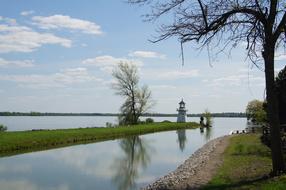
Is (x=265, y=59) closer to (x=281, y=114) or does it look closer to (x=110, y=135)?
(x=281, y=114)

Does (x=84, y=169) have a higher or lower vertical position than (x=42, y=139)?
lower

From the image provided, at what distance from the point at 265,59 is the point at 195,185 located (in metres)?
4.60

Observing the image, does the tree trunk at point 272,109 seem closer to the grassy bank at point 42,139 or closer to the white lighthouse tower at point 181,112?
the grassy bank at point 42,139

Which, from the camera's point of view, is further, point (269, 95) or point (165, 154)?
point (165, 154)

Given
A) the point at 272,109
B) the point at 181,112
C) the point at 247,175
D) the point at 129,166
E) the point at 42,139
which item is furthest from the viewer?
the point at 181,112

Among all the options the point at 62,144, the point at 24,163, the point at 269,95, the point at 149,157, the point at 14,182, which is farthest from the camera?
the point at 62,144

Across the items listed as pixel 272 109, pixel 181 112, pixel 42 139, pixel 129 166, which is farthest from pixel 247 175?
pixel 181 112

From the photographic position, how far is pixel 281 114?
3278cm

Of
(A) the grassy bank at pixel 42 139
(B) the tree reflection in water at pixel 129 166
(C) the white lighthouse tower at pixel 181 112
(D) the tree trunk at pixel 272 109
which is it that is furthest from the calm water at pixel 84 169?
(C) the white lighthouse tower at pixel 181 112

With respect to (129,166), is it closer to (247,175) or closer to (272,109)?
(247,175)

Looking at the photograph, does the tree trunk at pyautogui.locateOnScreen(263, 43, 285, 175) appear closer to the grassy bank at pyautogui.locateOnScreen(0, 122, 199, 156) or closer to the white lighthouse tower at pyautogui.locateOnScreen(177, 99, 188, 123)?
the grassy bank at pyautogui.locateOnScreen(0, 122, 199, 156)

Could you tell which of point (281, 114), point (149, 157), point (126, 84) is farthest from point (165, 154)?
point (126, 84)

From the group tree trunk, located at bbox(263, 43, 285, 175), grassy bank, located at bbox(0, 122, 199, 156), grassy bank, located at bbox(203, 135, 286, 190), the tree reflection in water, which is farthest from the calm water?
tree trunk, located at bbox(263, 43, 285, 175)

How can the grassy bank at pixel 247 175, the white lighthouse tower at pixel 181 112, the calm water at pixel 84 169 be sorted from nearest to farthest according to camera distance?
the grassy bank at pixel 247 175 → the calm water at pixel 84 169 → the white lighthouse tower at pixel 181 112
